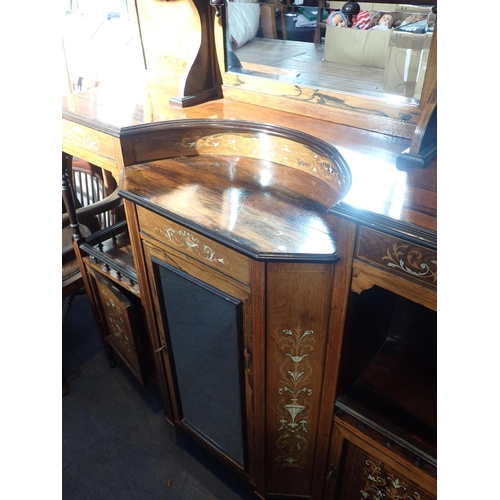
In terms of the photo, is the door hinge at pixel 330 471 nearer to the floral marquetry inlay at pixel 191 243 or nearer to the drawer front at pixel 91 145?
the floral marquetry inlay at pixel 191 243

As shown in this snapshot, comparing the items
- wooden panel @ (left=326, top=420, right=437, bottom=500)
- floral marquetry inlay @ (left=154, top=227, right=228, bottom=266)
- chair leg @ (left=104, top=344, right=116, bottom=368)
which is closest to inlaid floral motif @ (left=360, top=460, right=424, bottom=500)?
wooden panel @ (left=326, top=420, right=437, bottom=500)

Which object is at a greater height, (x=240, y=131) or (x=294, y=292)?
(x=240, y=131)

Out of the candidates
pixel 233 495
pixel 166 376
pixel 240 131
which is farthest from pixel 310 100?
pixel 233 495

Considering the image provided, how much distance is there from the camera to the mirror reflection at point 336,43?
3.07 ft

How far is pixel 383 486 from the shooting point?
0.98 m

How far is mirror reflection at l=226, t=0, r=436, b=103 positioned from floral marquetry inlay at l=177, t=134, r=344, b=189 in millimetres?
205

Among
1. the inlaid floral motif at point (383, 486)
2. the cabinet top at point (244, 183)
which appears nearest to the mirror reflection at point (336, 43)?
the cabinet top at point (244, 183)

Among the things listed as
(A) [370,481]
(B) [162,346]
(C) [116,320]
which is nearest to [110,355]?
(C) [116,320]

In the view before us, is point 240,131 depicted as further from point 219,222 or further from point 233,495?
point 233,495

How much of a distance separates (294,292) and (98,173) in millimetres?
1299

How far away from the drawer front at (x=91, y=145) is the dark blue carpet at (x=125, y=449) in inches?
36.5

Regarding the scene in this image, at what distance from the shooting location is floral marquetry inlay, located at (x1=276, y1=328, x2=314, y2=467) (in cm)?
90

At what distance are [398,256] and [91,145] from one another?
36.3 inches

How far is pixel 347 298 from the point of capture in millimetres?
774
